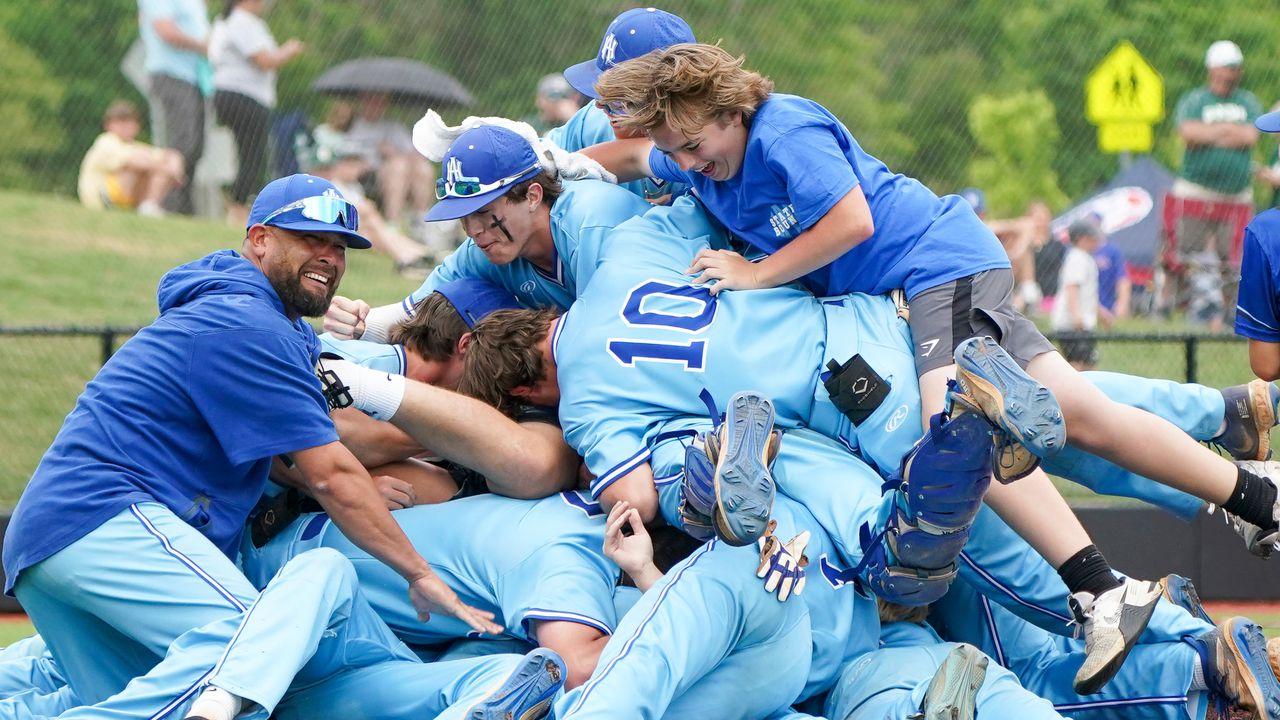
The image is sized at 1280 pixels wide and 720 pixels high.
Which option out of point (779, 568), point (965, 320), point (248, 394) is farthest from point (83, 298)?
point (779, 568)

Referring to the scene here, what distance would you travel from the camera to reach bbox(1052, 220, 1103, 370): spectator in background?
10.4 meters

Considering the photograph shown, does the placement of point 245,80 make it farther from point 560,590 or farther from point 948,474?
point 948,474

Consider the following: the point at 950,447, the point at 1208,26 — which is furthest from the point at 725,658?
the point at 1208,26

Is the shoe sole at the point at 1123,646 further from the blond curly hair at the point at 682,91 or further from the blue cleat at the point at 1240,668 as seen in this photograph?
the blond curly hair at the point at 682,91

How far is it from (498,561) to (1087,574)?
61.4 inches

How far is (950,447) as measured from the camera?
3596mm

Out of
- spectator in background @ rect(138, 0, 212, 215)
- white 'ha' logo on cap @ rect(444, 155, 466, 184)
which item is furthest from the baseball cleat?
spectator in background @ rect(138, 0, 212, 215)

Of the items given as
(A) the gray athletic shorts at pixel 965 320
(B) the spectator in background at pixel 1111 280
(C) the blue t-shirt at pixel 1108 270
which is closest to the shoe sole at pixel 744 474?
(A) the gray athletic shorts at pixel 965 320

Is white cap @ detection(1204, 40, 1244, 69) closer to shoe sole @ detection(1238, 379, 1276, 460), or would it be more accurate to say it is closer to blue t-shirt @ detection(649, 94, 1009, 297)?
shoe sole @ detection(1238, 379, 1276, 460)

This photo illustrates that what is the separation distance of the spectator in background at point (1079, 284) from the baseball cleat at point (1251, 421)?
217 inches

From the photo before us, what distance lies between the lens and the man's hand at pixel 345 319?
4.95m

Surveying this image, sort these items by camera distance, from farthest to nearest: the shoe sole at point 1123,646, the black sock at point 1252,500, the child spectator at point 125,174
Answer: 1. the child spectator at point 125,174
2. the black sock at point 1252,500
3. the shoe sole at point 1123,646

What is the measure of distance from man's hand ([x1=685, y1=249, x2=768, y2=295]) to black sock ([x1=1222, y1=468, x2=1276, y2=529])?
1462 mm

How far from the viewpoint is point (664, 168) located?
482 centimetres
